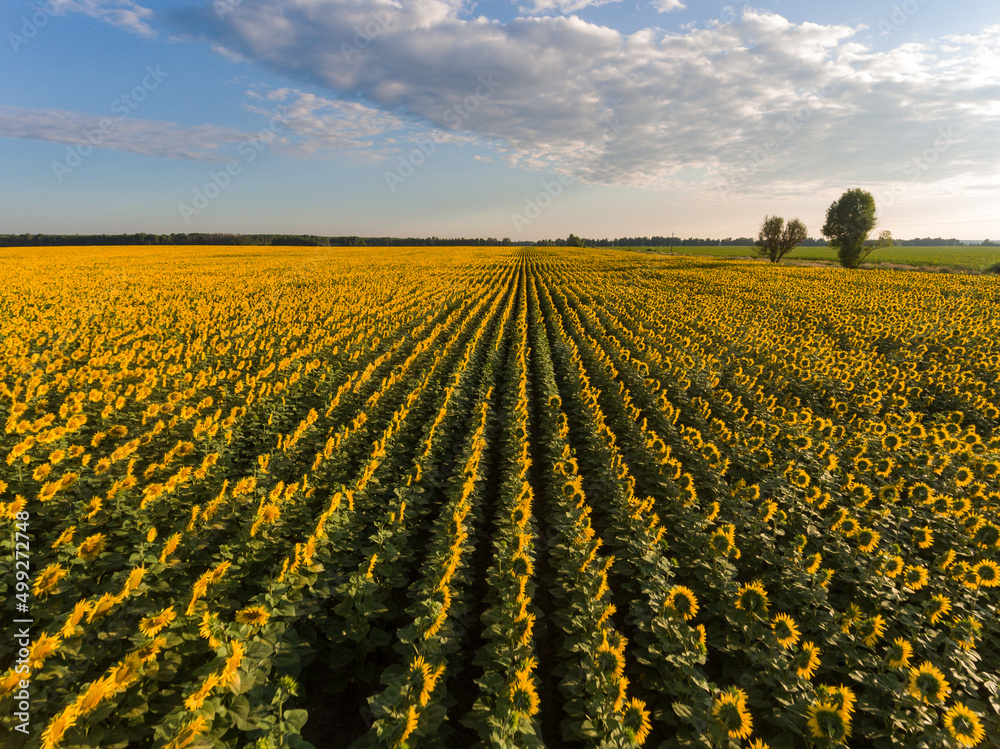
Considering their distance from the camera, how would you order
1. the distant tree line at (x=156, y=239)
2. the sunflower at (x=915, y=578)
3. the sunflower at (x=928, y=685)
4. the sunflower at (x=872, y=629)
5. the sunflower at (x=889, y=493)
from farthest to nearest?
1. the distant tree line at (x=156, y=239)
2. the sunflower at (x=889, y=493)
3. the sunflower at (x=915, y=578)
4. the sunflower at (x=872, y=629)
5. the sunflower at (x=928, y=685)

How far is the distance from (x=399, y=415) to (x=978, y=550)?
8.54 meters

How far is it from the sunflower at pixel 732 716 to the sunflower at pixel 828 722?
17.8 inches

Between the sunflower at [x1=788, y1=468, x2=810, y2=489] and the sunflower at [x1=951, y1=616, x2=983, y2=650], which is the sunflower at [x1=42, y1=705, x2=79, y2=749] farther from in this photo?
the sunflower at [x1=788, y1=468, x2=810, y2=489]

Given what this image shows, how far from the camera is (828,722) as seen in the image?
2982mm

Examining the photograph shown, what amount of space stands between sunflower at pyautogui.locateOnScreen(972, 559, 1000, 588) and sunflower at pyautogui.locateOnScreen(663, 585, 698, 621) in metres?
3.23

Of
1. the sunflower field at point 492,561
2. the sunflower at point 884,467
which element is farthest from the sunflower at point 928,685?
the sunflower at point 884,467

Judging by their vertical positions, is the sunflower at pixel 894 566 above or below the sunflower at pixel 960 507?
Answer: below

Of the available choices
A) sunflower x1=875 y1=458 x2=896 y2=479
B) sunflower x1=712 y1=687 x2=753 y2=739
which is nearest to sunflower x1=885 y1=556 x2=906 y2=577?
sunflower x1=875 y1=458 x2=896 y2=479

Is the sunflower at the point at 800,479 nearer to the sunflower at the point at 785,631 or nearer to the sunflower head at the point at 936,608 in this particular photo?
the sunflower head at the point at 936,608

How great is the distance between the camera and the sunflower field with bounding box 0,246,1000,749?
3211 millimetres

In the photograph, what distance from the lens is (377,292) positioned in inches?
1013

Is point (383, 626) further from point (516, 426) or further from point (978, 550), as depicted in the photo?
point (978, 550)

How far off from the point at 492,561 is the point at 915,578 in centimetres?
469

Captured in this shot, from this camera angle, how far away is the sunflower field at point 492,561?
3.21 metres
